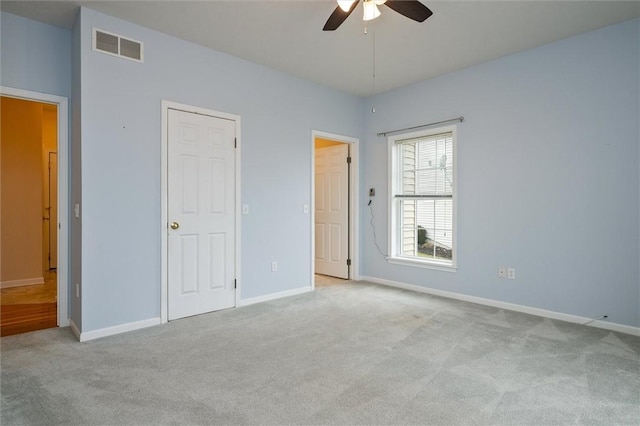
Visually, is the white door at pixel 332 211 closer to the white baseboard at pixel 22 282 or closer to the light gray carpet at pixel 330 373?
the light gray carpet at pixel 330 373

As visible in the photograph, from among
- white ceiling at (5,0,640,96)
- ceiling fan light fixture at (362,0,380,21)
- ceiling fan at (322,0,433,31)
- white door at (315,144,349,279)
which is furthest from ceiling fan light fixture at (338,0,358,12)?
white door at (315,144,349,279)

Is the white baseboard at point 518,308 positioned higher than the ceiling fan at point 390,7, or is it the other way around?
the ceiling fan at point 390,7

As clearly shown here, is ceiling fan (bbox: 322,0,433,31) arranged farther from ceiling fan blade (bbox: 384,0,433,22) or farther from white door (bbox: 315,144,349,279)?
white door (bbox: 315,144,349,279)

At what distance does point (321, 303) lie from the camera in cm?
413

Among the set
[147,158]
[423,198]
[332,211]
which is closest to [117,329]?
[147,158]

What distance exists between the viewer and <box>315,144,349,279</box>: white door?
5.44 m

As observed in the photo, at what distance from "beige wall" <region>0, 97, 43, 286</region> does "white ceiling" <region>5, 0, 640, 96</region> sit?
2495 mm

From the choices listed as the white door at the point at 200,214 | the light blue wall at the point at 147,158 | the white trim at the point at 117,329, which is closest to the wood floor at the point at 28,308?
the white trim at the point at 117,329

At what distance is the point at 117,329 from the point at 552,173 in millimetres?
4392

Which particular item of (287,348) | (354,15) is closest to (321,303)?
(287,348)

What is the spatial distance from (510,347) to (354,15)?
306cm

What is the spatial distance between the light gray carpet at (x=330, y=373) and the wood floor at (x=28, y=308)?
33 centimetres

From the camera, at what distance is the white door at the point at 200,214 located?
3498mm

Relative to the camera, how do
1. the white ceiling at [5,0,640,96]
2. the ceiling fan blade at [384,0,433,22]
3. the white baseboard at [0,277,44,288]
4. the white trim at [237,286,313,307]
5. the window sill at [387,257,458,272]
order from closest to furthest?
the ceiling fan blade at [384,0,433,22] < the white ceiling at [5,0,640,96] < the white trim at [237,286,313,307] < the window sill at [387,257,458,272] < the white baseboard at [0,277,44,288]
